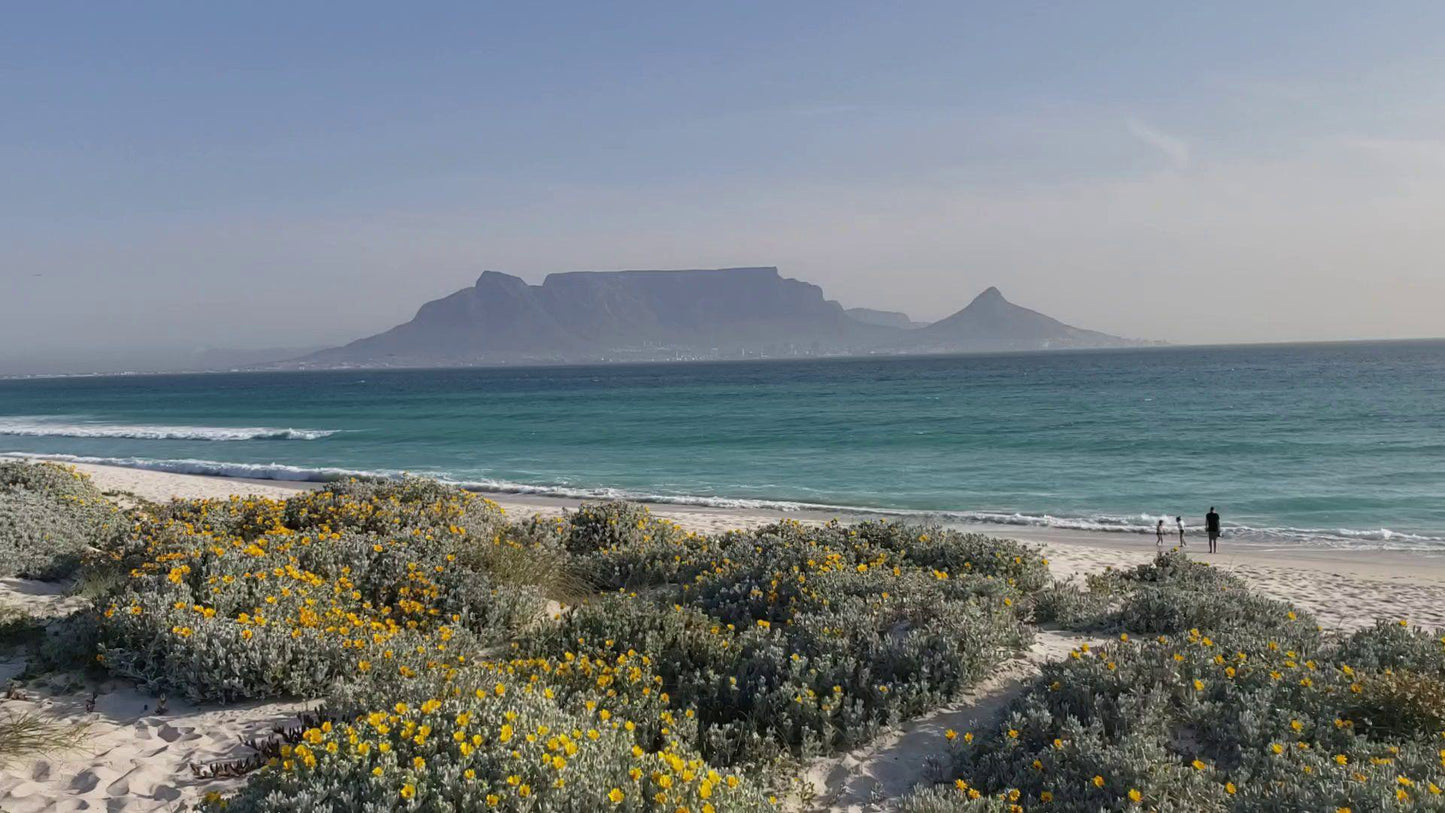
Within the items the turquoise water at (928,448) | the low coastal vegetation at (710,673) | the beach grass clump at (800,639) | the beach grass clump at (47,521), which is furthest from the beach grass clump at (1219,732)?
the turquoise water at (928,448)

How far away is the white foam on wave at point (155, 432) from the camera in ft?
157

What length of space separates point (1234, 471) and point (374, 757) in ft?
99.7

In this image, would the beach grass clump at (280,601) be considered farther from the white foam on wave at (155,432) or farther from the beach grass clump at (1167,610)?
the white foam on wave at (155,432)

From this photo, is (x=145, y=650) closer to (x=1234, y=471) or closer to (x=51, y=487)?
(x=51, y=487)

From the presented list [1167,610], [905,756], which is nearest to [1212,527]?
[1167,610]

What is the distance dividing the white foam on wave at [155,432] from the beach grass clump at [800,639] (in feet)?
145

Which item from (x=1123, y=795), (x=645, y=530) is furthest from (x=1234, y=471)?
(x=1123, y=795)

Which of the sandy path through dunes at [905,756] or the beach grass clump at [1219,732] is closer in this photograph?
the beach grass clump at [1219,732]

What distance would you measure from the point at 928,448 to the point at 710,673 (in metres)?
31.3

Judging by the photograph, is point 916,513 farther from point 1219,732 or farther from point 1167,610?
point 1219,732

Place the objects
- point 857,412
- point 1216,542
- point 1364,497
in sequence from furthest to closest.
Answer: point 857,412
point 1364,497
point 1216,542

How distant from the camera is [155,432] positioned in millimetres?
50906

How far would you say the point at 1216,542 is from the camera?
1825 centimetres

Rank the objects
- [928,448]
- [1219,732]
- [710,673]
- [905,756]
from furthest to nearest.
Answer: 1. [928,448]
2. [710,673]
3. [905,756]
4. [1219,732]
